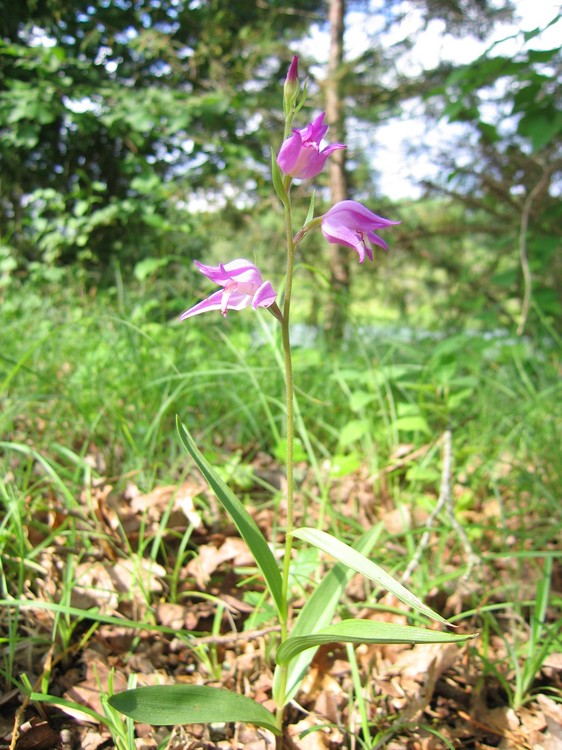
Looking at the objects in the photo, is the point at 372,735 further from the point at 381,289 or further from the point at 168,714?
the point at 381,289

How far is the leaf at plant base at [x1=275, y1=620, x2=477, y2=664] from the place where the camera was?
0.65 meters

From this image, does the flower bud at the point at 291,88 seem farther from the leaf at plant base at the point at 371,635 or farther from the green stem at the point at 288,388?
the leaf at plant base at the point at 371,635

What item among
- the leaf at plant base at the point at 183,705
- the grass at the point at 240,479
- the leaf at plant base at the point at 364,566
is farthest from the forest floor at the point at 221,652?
the leaf at plant base at the point at 364,566

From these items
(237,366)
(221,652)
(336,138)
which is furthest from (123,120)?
(221,652)

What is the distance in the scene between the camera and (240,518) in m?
0.81

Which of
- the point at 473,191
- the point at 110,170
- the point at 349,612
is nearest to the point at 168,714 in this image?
the point at 349,612

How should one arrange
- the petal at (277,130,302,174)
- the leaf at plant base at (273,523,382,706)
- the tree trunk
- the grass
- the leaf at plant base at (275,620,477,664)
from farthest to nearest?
the tree trunk, the grass, the leaf at plant base at (273,523,382,706), the petal at (277,130,302,174), the leaf at plant base at (275,620,477,664)

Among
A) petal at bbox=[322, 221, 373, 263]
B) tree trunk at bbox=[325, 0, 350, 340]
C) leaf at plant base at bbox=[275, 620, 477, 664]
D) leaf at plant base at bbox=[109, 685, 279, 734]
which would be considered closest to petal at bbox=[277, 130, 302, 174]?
petal at bbox=[322, 221, 373, 263]

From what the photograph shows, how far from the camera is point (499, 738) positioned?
97 centimetres

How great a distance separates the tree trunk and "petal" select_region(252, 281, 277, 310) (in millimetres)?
2512

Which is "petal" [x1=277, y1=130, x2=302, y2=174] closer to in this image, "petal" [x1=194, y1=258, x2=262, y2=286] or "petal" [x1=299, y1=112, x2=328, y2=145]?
"petal" [x1=299, y1=112, x2=328, y2=145]

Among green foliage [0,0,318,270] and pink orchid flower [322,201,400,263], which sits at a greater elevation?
green foliage [0,0,318,270]

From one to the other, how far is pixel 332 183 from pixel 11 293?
97.1 inches

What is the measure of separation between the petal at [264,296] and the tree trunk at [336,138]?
251 cm
